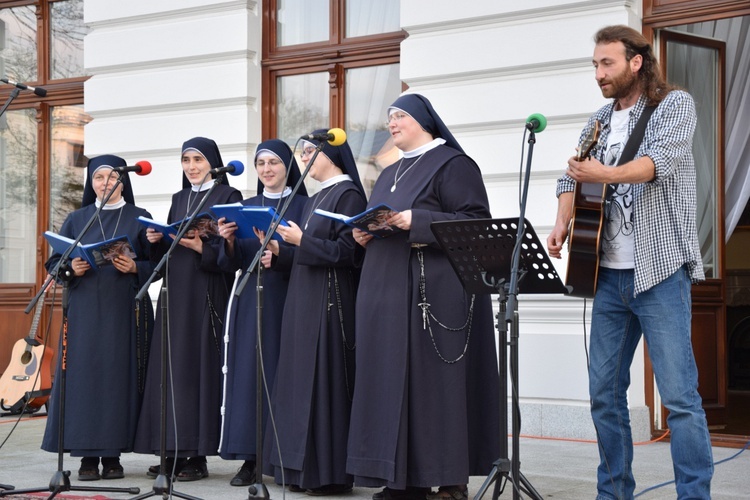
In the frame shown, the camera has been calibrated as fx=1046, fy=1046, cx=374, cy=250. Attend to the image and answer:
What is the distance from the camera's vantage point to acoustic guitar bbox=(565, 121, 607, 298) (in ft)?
14.8

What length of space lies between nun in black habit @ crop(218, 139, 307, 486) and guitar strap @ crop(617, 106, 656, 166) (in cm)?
215

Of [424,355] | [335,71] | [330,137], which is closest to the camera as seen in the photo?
[330,137]

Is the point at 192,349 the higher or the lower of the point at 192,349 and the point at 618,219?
the lower

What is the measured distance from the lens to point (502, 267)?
4383mm

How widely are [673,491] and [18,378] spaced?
6266 mm

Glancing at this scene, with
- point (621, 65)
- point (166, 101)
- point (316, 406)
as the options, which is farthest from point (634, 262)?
point (166, 101)

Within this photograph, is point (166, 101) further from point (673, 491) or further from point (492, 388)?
point (673, 491)

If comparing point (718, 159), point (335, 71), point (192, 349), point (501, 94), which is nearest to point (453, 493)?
point (192, 349)

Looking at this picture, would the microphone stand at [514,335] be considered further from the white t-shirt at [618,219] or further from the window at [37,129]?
the window at [37,129]

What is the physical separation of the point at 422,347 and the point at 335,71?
14.8 feet

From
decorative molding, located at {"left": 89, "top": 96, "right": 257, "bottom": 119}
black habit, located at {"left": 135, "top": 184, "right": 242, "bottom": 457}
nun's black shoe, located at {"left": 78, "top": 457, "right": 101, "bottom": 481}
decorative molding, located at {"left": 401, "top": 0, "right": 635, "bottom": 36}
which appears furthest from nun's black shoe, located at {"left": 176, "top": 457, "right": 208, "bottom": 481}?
decorative molding, located at {"left": 89, "top": 96, "right": 257, "bottom": 119}

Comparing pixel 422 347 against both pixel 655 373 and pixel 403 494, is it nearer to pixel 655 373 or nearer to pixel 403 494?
pixel 403 494

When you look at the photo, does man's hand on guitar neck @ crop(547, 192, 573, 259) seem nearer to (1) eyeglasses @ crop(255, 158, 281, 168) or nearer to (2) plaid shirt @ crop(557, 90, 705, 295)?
(2) plaid shirt @ crop(557, 90, 705, 295)

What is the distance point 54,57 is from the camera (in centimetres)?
1072
